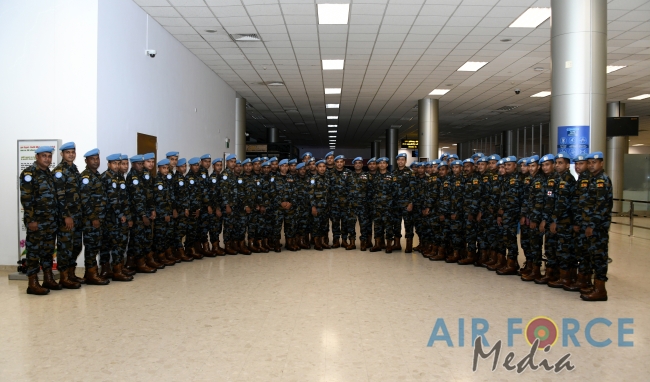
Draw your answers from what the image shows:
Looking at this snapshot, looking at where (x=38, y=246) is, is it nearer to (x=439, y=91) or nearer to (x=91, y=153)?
(x=91, y=153)

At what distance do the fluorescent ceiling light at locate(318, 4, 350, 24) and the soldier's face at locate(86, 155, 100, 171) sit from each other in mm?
3902

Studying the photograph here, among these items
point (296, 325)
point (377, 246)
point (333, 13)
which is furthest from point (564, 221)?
point (333, 13)

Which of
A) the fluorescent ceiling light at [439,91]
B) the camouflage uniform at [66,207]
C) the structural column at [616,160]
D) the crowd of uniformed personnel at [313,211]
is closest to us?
the crowd of uniformed personnel at [313,211]

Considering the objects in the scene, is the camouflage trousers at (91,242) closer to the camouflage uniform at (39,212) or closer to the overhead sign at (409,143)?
the camouflage uniform at (39,212)

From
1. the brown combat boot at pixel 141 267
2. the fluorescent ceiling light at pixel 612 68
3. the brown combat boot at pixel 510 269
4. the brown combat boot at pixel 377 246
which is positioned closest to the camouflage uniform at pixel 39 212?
the brown combat boot at pixel 141 267

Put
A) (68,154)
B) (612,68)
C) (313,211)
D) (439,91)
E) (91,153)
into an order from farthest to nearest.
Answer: (439,91)
(612,68)
(313,211)
(91,153)
(68,154)

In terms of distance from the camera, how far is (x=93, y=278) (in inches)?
222

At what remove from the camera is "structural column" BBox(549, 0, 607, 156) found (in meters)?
5.80

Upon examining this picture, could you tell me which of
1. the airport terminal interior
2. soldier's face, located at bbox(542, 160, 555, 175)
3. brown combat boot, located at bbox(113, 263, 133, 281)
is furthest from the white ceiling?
brown combat boot, located at bbox(113, 263, 133, 281)

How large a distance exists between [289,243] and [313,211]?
2.52 feet

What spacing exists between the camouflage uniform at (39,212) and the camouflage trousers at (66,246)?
10 cm

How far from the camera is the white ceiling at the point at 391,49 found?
730cm

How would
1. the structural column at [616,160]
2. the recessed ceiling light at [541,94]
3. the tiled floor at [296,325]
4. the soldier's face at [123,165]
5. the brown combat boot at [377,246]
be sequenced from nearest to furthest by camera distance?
1. the tiled floor at [296,325]
2. the soldier's face at [123,165]
3. the brown combat boot at [377,246]
4. the recessed ceiling light at [541,94]
5. the structural column at [616,160]

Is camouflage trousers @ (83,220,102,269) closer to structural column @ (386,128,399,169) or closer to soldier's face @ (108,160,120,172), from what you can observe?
soldier's face @ (108,160,120,172)
